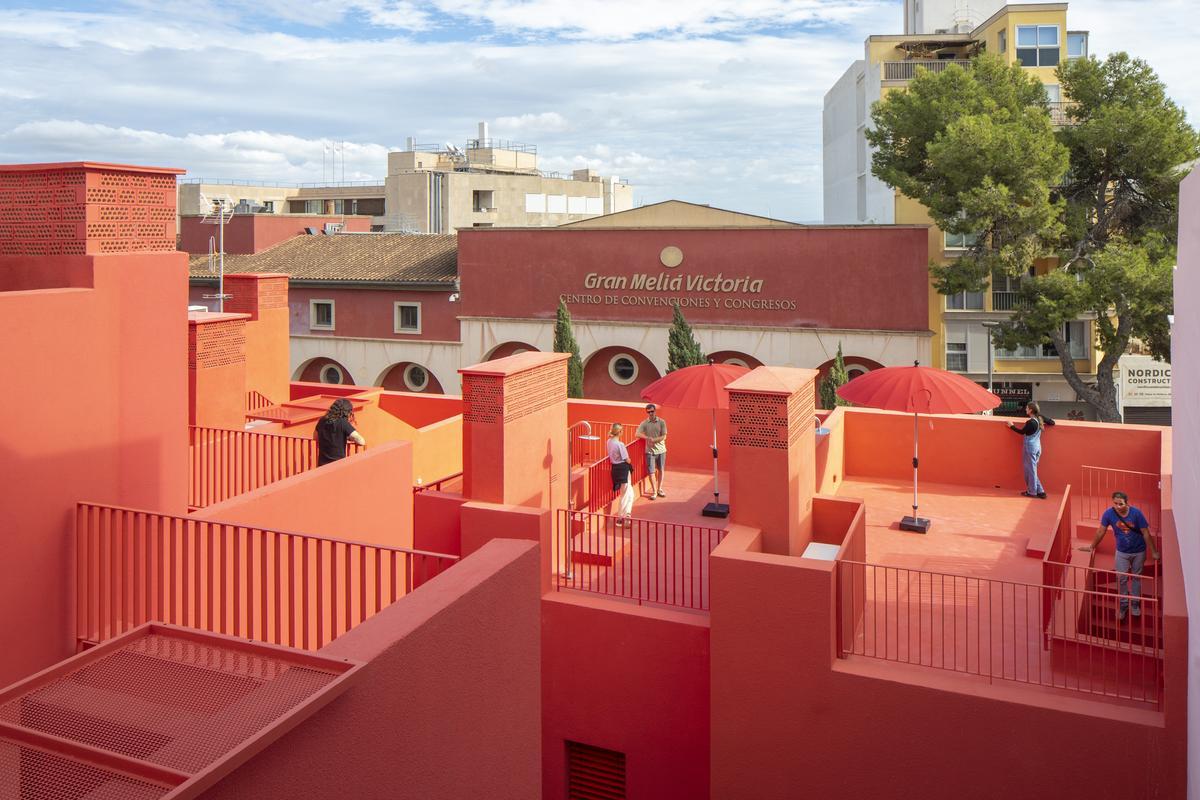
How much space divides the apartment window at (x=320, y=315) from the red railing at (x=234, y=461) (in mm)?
30865

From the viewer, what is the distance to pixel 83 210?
27.6 feet

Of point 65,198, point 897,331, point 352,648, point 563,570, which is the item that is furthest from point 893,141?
point 352,648

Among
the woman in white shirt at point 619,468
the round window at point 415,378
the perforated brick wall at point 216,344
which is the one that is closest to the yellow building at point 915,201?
the round window at point 415,378

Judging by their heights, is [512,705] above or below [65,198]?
below

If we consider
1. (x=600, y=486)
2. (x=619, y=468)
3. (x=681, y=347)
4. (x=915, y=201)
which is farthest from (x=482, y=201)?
(x=619, y=468)

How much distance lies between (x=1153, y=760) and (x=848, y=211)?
44.5 metres

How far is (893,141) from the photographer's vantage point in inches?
1341

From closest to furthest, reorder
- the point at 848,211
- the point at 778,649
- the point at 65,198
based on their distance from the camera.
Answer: the point at 65,198, the point at 778,649, the point at 848,211

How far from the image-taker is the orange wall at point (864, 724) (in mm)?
9805

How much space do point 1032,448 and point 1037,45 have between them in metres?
29.8

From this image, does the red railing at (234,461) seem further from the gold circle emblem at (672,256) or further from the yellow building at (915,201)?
the yellow building at (915,201)

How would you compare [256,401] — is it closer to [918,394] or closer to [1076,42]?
[918,394]

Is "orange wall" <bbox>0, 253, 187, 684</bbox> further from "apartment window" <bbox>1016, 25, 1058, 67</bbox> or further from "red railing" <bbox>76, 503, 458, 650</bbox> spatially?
"apartment window" <bbox>1016, 25, 1058, 67</bbox>

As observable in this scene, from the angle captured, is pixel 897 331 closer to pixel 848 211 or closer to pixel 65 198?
pixel 848 211
